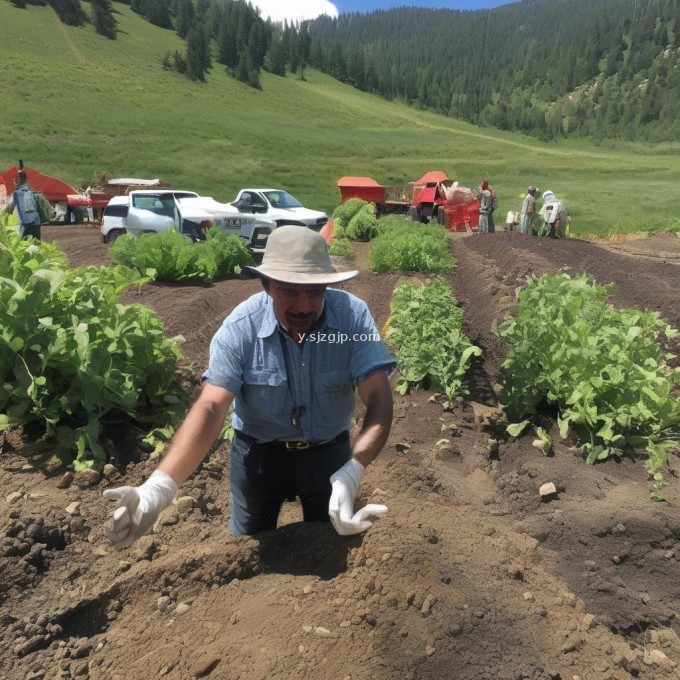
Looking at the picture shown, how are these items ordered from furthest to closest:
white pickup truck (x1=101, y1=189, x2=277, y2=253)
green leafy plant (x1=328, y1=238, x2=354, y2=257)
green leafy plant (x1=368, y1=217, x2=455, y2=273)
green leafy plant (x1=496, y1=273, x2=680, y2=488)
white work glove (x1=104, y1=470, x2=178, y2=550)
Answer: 1. green leafy plant (x1=328, y1=238, x2=354, y2=257)
2. white pickup truck (x1=101, y1=189, x2=277, y2=253)
3. green leafy plant (x1=368, y1=217, x2=455, y2=273)
4. green leafy plant (x1=496, y1=273, x2=680, y2=488)
5. white work glove (x1=104, y1=470, x2=178, y2=550)

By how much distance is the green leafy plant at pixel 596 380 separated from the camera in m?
4.53

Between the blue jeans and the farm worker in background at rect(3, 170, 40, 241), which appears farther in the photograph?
the farm worker in background at rect(3, 170, 40, 241)

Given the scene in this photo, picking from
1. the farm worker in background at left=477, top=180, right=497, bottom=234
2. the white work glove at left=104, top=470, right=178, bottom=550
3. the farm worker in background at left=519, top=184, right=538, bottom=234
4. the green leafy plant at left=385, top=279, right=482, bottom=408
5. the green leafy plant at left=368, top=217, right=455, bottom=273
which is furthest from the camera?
the farm worker in background at left=477, top=180, right=497, bottom=234

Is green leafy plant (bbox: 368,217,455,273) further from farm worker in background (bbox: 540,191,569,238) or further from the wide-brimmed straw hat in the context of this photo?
the wide-brimmed straw hat

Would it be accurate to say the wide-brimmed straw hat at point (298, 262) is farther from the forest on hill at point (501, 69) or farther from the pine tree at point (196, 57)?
the forest on hill at point (501, 69)

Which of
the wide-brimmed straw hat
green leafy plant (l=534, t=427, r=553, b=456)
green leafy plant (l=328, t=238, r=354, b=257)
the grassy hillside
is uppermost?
the wide-brimmed straw hat

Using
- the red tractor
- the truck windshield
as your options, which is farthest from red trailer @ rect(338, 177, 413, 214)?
the truck windshield

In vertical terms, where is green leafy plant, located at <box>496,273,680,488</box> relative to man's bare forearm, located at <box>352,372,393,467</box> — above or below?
below

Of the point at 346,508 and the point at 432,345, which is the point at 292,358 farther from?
the point at 432,345

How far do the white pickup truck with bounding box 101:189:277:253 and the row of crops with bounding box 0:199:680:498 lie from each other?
25.4 feet

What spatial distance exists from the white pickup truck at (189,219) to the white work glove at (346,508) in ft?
37.6

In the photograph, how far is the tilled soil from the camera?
2.06 meters

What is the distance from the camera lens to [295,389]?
2.38m

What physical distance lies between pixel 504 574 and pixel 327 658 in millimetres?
940
